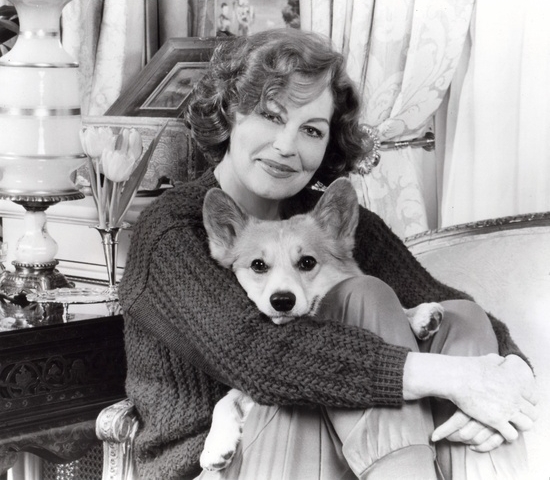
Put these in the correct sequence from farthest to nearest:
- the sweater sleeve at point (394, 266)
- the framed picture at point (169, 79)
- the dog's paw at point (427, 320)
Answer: the framed picture at point (169, 79), the sweater sleeve at point (394, 266), the dog's paw at point (427, 320)

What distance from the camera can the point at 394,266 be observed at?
5.16 ft

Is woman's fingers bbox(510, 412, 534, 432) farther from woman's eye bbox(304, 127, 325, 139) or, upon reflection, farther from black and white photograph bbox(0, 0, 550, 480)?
woman's eye bbox(304, 127, 325, 139)

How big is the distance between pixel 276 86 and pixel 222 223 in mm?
235

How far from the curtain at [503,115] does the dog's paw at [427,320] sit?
91 cm

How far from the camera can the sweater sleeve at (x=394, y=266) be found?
60.2 inches

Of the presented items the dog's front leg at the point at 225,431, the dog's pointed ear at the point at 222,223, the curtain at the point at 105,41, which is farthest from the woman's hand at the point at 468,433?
the curtain at the point at 105,41

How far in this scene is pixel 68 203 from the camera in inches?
85.7

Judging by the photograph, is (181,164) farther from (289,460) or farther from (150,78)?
(289,460)

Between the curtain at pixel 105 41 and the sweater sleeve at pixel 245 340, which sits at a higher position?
the curtain at pixel 105 41

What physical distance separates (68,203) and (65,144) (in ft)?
1.09

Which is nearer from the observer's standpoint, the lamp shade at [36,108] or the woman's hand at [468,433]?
the woman's hand at [468,433]

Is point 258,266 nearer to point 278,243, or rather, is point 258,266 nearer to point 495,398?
point 278,243

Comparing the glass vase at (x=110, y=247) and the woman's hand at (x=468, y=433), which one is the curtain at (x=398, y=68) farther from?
the woman's hand at (x=468, y=433)

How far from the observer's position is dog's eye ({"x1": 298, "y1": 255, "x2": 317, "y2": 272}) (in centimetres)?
139
